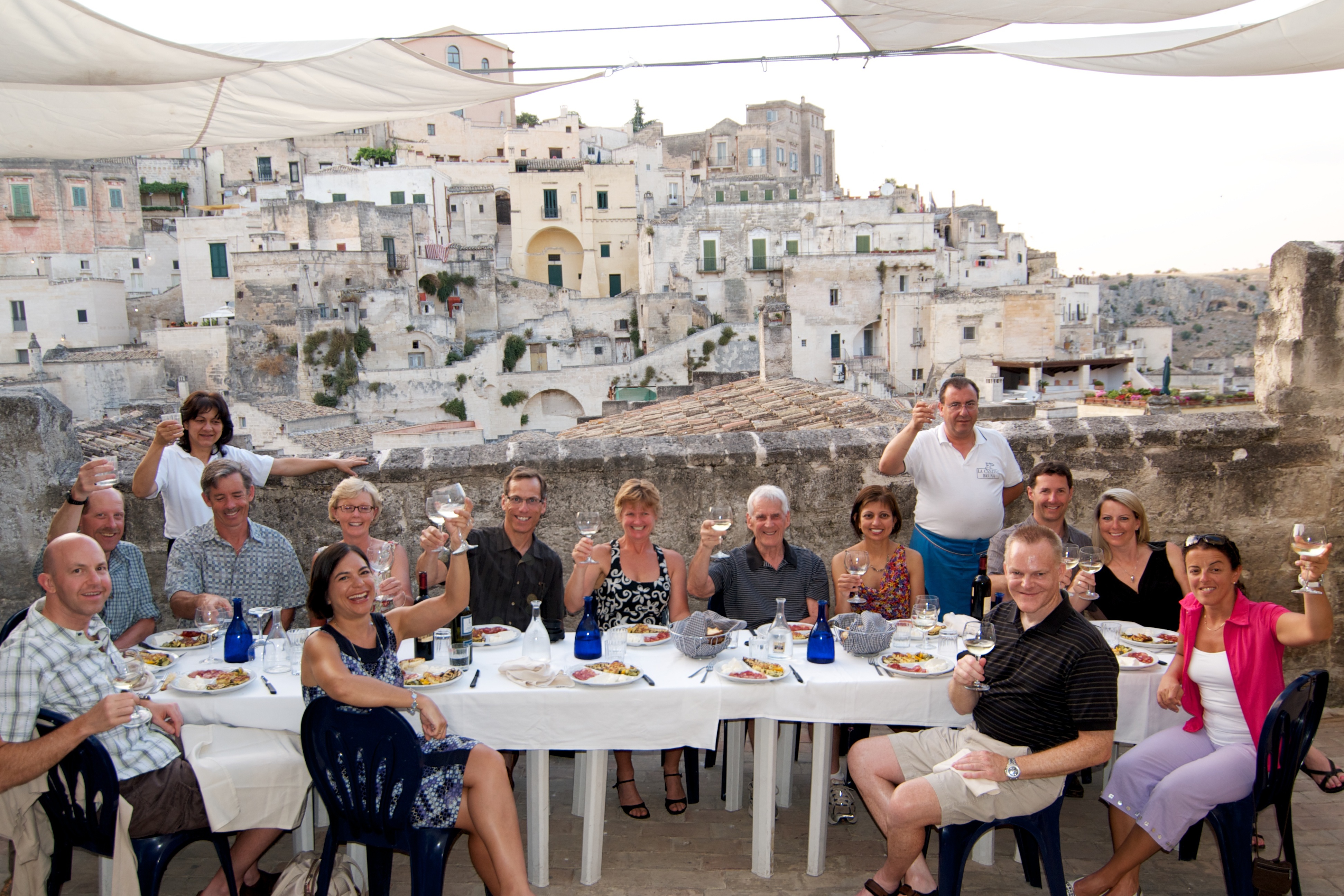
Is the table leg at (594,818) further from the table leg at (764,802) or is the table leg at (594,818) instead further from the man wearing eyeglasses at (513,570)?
the man wearing eyeglasses at (513,570)

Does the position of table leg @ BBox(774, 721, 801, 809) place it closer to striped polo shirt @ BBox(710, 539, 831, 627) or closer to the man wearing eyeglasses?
striped polo shirt @ BBox(710, 539, 831, 627)

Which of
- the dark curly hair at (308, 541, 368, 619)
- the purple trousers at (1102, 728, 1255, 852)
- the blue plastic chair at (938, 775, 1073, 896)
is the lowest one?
the blue plastic chair at (938, 775, 1073, 896)

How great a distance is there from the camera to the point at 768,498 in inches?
161

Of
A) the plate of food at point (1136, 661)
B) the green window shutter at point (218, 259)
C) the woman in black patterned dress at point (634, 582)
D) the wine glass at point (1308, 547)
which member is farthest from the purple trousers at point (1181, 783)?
the green window shutter at point (218, 259)

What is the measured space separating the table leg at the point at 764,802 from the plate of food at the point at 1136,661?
1257 millimetres

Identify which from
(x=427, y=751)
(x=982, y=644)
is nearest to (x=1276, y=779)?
(x=982, y=644)

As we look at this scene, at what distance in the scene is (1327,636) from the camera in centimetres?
309

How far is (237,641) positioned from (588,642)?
1.29 m

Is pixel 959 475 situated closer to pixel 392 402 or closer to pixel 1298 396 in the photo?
pixel 1298 396

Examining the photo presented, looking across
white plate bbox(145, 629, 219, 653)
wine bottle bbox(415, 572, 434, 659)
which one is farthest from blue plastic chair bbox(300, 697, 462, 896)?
white plate bbox(145, 629, 219, 653)

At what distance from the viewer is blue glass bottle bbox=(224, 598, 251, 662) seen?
139 inches

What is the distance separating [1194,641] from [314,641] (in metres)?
2.91

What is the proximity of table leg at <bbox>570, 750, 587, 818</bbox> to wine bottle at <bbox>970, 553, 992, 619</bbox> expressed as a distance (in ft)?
5.52

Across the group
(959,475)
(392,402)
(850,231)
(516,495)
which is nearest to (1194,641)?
(959,475)
